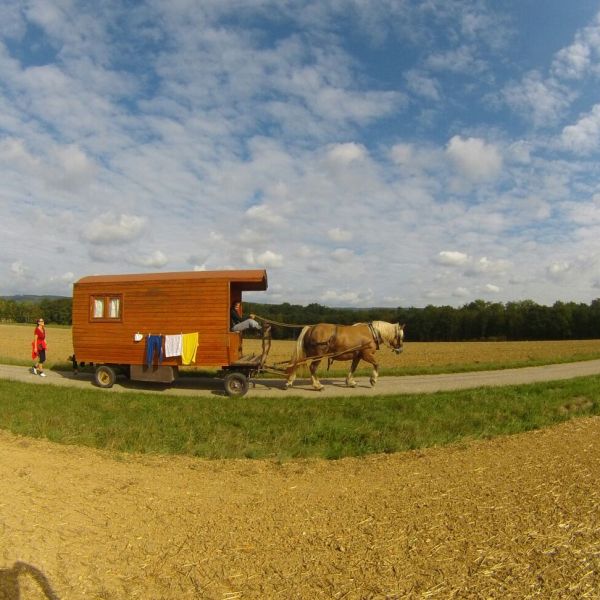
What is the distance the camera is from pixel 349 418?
936 centimetres

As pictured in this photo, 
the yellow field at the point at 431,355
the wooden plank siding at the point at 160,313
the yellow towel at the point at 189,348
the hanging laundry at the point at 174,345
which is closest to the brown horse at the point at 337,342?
the wooden plank siding at the point at 160,313

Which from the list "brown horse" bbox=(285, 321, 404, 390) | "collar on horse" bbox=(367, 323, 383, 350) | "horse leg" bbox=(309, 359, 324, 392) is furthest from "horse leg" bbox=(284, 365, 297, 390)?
"collar on horse" bbox=(367, 323, 383, 350)

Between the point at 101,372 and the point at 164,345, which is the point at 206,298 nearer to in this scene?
the point at 164,345

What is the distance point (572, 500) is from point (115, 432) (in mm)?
6864

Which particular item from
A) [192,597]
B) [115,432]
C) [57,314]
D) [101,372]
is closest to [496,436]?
[192,597]

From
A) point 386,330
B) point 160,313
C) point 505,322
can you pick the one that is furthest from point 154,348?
point 505,322

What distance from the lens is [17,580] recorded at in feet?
10.4

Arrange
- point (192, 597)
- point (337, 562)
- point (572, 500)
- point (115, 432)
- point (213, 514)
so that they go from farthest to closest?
point (115, 432) < point (213, 514) < point (572, 500) < point (337, 562) < point (192, 597)

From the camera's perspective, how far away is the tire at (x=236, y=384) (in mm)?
12680

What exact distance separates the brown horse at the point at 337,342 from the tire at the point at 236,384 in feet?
5.27

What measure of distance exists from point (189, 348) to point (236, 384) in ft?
5.61

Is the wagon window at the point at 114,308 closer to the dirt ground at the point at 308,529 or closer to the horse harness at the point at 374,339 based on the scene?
the horse harness at the point at 374,339

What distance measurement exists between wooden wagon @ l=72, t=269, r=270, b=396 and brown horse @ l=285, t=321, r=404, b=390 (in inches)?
44.2

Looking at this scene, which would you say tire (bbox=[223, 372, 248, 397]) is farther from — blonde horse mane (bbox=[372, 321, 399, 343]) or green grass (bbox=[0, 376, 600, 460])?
blonde horse mane (bbox=[372, 321, 399, 343])
